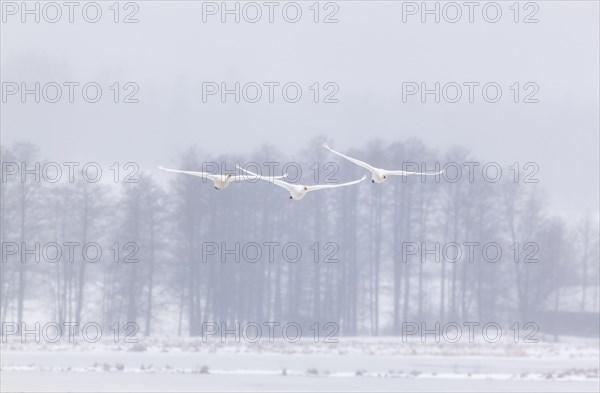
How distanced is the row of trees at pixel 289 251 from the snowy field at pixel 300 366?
9.93 meters

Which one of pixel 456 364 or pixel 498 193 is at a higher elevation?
pixel 498 193

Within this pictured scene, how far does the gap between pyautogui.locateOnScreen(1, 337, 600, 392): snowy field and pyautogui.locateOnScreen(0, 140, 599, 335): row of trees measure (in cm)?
993

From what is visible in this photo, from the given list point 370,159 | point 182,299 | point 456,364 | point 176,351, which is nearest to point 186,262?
point 182,299

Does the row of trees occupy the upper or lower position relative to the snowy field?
upper

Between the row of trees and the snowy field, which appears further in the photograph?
the row of trees

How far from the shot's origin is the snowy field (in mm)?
51312

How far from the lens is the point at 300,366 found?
58969 millimetres

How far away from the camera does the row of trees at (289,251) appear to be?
84875 mm

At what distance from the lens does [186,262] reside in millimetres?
87938

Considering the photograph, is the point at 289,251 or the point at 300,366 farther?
the point at 289,251

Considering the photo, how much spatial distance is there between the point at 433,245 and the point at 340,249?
504cm

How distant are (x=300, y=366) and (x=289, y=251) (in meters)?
30.6

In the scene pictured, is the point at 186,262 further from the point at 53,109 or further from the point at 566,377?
the point at 566,377

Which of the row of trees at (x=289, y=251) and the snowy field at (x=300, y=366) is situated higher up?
the row of trees at (x=289, y=251)
